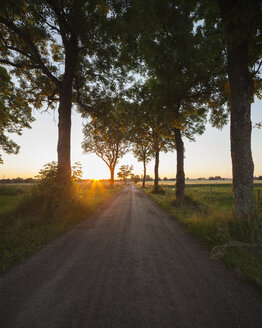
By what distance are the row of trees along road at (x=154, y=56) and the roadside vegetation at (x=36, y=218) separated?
3.90ft

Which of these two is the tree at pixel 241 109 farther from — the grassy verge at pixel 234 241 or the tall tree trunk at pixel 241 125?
the grassy verge at pixel 234 241

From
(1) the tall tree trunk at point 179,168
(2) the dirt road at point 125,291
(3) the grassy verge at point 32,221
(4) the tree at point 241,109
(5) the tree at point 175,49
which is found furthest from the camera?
(1) the tall tree trunk at point 179,168

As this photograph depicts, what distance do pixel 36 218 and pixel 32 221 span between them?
0.82 feet

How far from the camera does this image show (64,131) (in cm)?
845

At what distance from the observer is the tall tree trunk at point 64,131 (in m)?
8.25

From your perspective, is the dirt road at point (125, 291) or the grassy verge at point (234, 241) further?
the grassy verge at point (234, 241)

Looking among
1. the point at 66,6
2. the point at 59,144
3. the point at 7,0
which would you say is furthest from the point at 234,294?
the point at 66,6

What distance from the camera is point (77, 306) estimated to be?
2.12 metres

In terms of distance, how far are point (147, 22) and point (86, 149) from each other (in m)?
26.1

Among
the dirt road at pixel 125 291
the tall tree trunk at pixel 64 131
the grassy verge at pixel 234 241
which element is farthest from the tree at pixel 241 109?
the tall tree trunk at pixel 64 131

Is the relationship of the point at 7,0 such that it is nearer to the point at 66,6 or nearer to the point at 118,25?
the point at 66,6

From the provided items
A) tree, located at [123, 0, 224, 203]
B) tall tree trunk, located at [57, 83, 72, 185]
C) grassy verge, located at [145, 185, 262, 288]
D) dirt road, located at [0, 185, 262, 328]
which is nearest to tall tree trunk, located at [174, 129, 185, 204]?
tree, located at [123, 0, 224, 203]

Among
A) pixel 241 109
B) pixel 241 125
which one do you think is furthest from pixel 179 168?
pixel 241 109

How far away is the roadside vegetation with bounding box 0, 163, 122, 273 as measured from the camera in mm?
3902
